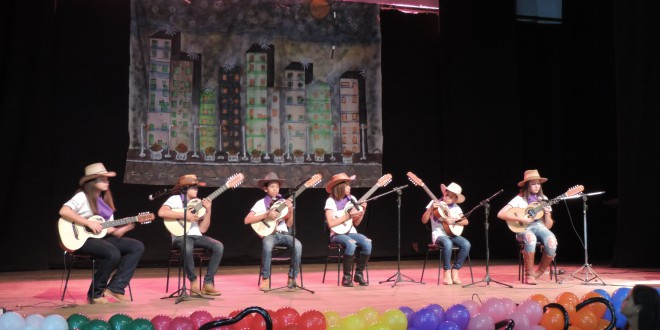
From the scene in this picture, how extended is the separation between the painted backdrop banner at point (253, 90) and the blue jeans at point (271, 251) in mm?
2179

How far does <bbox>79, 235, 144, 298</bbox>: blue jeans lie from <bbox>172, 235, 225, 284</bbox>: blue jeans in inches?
17.6

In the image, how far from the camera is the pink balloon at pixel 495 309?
4.07 metres

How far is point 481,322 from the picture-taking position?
3869mm

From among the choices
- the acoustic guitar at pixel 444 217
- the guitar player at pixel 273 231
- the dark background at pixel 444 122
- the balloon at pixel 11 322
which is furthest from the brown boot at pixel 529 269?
the balloon at pixel 11 322

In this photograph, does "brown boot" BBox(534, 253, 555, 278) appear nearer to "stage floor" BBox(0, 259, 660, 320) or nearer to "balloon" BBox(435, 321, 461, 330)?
"stage floor" BBox(0, 259, 660, 320)

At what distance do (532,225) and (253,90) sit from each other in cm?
374

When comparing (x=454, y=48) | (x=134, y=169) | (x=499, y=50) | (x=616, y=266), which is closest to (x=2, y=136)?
(x=134, y=169)

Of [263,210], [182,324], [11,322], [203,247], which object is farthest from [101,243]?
[182,324]

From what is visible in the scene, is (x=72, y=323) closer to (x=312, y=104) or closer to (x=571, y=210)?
(x=312, y=104)

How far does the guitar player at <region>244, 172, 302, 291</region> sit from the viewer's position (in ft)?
21.9

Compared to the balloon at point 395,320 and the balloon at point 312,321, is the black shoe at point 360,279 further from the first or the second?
the balloon at point 312,321

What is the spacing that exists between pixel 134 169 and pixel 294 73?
91.5 inches

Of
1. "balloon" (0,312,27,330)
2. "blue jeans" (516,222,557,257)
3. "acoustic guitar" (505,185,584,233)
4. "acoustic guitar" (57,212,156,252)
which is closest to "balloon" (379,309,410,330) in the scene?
"balloon" (0,312,27,330)

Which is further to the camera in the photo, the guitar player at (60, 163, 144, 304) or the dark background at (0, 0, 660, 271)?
the dark background at (0, 0, 660, 271)
